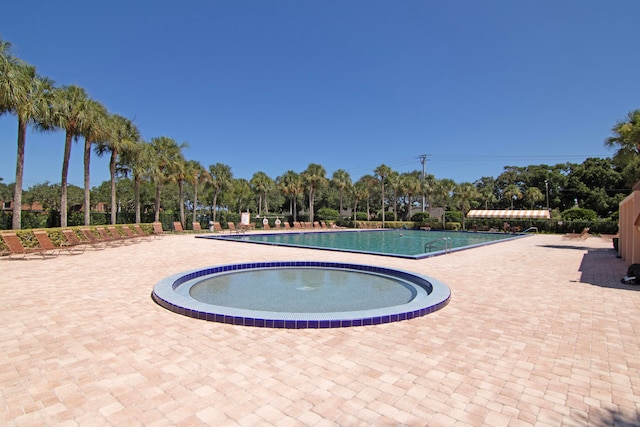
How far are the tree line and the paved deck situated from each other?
1213cm

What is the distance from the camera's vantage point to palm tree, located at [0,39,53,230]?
12273 millimetres

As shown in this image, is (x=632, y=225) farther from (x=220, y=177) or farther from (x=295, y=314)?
(x=220, y=177)

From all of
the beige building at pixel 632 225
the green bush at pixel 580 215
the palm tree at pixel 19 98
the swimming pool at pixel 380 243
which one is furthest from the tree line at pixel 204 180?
the swimming pool at pixel 380 243

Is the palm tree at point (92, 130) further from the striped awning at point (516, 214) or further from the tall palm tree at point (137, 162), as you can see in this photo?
the striped awning at point (516, 214)

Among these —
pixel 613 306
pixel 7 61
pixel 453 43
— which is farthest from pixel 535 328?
pixel 7 61

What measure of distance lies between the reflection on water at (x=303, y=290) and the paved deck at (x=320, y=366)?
1.46 m

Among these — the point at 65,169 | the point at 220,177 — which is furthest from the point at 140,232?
the point at 220,177

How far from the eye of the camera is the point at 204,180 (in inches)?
1224

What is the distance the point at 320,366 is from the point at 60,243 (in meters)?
14.3

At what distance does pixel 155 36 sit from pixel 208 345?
731 inches

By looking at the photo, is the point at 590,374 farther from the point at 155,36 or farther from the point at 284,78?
the point at 284,78

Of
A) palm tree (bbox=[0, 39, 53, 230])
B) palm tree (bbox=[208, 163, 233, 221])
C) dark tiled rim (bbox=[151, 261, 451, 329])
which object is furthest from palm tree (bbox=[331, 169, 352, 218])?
dark tiled rim (bbox=[151, 261, 451, 329])

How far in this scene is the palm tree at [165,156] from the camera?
25812 mm

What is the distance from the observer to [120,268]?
8945 mm
